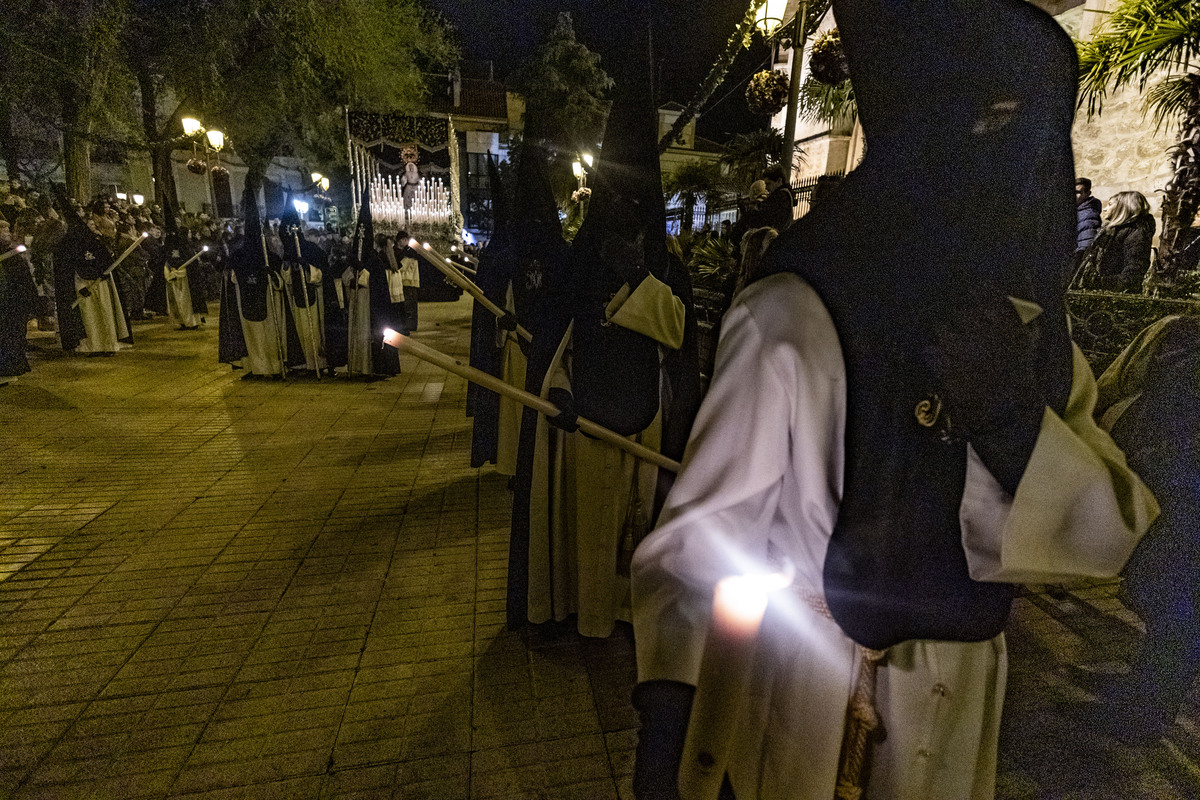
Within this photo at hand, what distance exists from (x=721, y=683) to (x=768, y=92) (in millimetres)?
6305

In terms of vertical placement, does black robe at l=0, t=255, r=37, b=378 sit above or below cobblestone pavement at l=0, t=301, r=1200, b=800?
above

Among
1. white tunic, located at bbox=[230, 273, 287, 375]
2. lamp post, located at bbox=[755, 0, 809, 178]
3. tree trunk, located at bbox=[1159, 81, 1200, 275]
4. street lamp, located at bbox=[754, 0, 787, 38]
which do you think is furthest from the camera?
white tunic, located at bbox=[230, 273, 287, 375]

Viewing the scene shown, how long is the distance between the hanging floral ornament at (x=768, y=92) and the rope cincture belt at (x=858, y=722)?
6118 millimetres

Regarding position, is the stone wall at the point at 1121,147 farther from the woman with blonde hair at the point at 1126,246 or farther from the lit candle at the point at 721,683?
the lit candle at the point at 721,683

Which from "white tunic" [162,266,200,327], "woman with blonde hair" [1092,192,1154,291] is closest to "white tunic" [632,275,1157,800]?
"woman with blonde hair" [1092,192,1154,291]

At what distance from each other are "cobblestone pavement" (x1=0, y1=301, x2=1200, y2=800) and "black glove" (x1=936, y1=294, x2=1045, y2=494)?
2.05 meters

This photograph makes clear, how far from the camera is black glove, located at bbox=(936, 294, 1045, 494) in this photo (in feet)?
3.31

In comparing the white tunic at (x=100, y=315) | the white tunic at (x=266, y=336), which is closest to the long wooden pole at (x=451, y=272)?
the white tunic at (x=266, y=336)

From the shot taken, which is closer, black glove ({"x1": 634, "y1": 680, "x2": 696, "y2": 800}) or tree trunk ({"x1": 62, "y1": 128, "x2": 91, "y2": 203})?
black glove ({"x1": 634, "y1": 680, "x2": 696, "y2": 800})

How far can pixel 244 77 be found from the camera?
1792 centimetres

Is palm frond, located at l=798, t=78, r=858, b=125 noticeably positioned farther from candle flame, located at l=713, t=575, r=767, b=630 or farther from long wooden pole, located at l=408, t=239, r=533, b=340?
candle flame, located at l=713, t=575, r=767, b=630

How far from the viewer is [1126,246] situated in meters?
6.24

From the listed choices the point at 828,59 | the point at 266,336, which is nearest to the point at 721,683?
the point at 828,59

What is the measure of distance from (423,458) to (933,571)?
5312 millimetres
